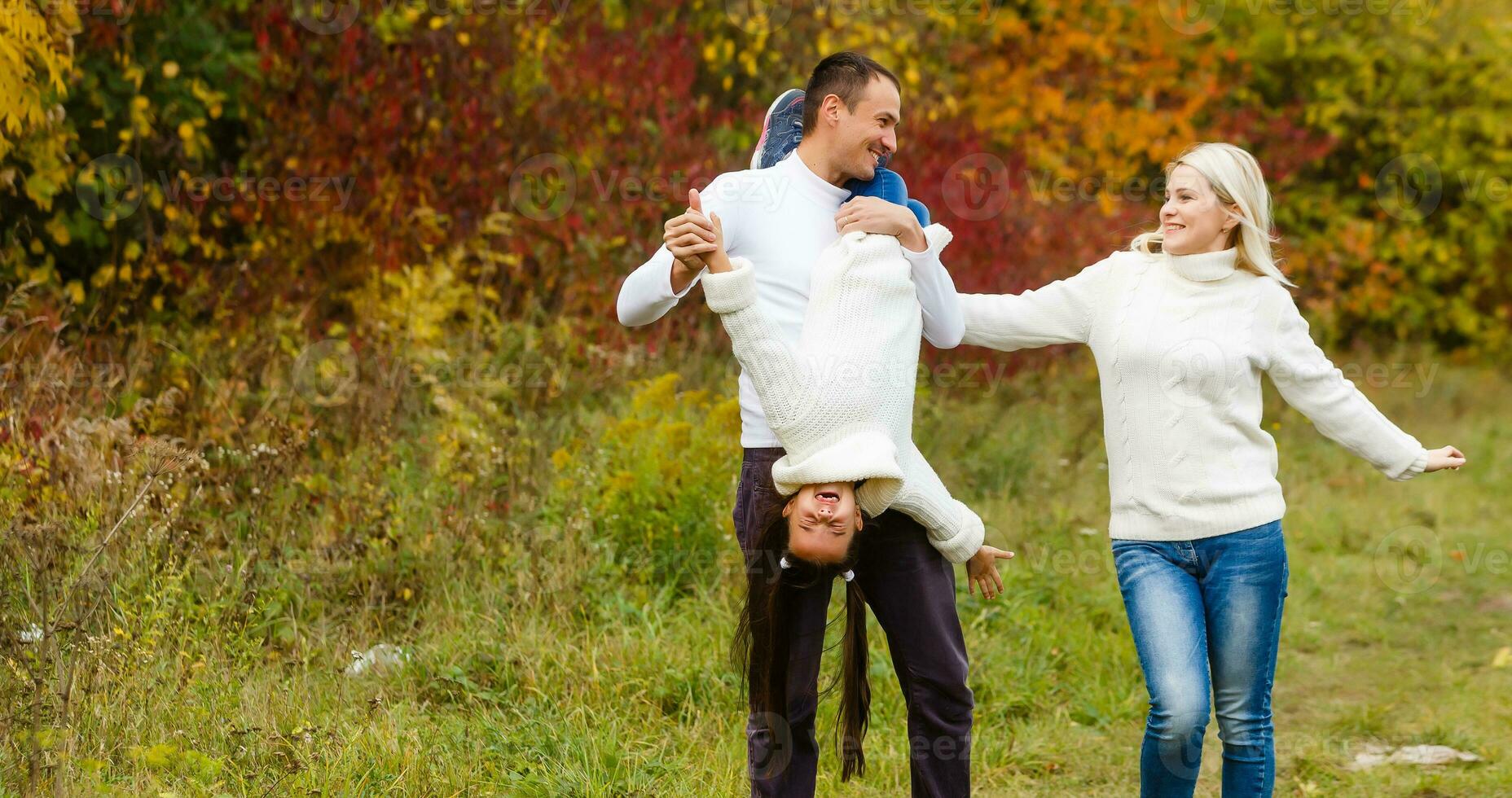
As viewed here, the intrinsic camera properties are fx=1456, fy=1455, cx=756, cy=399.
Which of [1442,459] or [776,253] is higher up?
[776,253]

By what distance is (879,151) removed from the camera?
129 inches

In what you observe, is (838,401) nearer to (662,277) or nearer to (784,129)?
(662,277)

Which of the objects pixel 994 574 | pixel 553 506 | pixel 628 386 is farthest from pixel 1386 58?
pixel 994 574

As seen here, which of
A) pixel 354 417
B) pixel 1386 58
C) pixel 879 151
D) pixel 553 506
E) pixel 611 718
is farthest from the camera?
pixel 1386 58

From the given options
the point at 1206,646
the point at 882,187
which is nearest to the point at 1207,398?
the point at 1206,646

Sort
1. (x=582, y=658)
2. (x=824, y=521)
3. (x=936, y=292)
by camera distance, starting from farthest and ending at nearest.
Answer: (x=582, y=658) → (x=936, y=292) → (x=824, y=521)

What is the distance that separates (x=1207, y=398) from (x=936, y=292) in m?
0.71

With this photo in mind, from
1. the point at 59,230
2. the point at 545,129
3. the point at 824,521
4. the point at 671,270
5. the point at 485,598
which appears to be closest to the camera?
the point at 824,521

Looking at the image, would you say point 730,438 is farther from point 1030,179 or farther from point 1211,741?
point 1030,179

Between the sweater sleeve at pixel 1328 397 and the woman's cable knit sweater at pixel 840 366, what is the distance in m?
0.95

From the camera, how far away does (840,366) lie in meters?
3.08

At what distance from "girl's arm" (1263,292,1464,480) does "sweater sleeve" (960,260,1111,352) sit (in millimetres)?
440

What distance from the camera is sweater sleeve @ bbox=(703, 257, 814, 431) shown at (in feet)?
10.0

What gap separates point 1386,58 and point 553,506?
9379 millimetres
